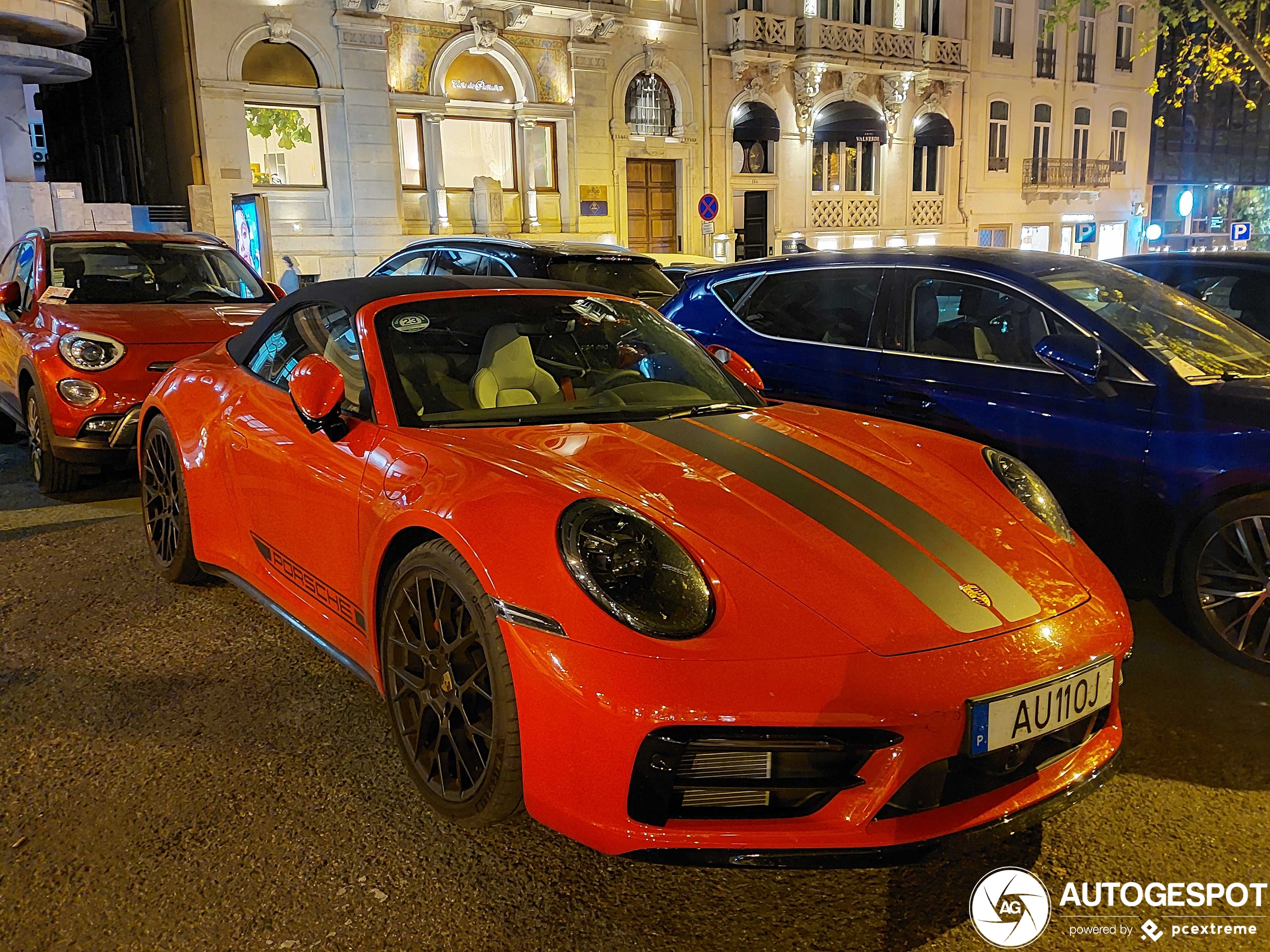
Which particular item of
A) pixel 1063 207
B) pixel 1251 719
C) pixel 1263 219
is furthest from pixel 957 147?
pixel 1251 719

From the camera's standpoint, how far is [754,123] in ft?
88.9

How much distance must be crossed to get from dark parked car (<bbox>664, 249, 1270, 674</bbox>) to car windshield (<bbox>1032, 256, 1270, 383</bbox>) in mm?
12

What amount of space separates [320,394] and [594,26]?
76.5ft

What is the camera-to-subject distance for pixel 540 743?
7.49 feet

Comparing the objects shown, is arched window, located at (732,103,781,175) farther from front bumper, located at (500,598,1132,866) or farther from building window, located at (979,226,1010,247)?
front bumper, located at (500,598,1132,866)

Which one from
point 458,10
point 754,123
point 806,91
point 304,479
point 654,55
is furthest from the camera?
point 806,91

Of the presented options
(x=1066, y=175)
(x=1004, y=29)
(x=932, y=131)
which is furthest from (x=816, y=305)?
(x=1066, y=175)

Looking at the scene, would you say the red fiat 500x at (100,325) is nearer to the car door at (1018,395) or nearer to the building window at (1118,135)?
the car door at (1018,395)

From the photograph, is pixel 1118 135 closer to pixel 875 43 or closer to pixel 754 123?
pixel 875 43

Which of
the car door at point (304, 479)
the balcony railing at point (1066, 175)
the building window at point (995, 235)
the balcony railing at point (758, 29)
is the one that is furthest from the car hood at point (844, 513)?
the balcony railing at point (1066, 175)

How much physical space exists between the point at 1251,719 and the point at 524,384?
2786 mm

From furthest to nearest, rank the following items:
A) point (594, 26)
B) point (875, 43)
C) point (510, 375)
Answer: point (875, 43), point (594, 26), point (510, 375)

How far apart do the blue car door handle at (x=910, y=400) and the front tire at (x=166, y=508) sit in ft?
11.0

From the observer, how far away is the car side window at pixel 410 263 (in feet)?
34.6
